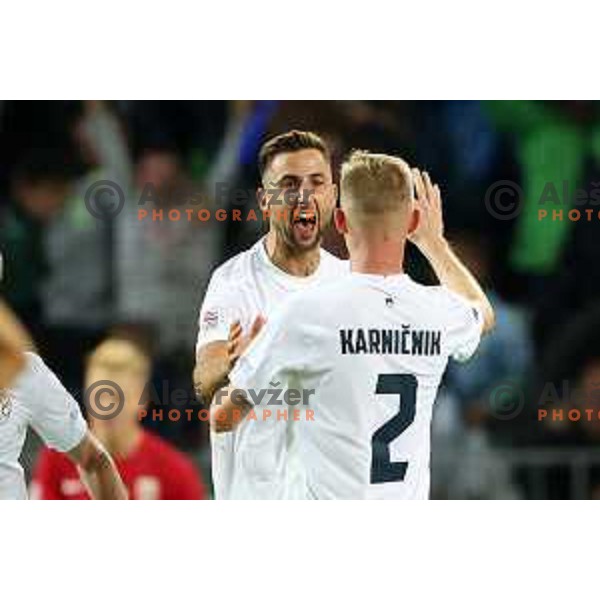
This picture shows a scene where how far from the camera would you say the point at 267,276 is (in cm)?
672

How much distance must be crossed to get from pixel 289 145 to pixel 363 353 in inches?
35.8

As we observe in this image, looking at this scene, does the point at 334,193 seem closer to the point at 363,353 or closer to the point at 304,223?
the point at 304,223

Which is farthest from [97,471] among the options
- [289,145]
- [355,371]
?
[289,145]

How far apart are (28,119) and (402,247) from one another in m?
1.64

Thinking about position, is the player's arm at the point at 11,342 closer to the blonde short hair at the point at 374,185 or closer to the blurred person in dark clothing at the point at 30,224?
the blurred person in dark clothing at the point at 30,224

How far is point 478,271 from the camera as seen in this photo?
272 inches

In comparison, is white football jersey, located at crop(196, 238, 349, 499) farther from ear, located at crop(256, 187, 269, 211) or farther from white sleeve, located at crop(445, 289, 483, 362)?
white sleeve, located at crop(445, 289, 483, 362)

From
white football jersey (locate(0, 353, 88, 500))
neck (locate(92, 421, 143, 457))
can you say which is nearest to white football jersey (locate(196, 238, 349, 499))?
neck (locate(92, 421, 143, 457))

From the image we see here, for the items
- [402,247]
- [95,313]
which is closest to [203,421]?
[95,313]

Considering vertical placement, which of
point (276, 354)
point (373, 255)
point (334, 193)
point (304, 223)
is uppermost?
point (334, 193)

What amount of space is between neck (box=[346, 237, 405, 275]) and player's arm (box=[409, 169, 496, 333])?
0.18 m

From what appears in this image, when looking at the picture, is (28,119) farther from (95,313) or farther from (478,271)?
(478,271)

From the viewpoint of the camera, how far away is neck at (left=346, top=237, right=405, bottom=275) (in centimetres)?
654

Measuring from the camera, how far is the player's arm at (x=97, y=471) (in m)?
6.89
